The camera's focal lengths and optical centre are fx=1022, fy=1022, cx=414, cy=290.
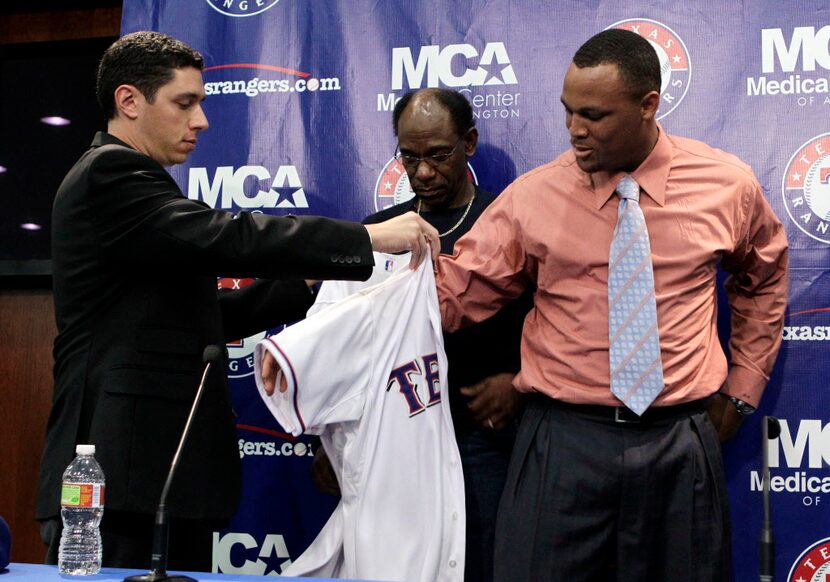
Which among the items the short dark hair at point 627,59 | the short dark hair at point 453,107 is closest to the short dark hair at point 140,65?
the short dark hair at point 453,107

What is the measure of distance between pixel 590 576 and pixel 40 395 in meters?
2.62

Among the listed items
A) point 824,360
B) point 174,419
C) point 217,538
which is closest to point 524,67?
point 824,360

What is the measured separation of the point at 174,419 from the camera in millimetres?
2514

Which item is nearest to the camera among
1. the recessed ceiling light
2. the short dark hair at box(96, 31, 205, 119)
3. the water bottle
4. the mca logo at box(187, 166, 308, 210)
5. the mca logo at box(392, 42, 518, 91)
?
the water bottle

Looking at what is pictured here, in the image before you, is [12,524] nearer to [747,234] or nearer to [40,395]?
[40,395]

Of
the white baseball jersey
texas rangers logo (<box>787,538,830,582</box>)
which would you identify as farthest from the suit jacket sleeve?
texas rangers logo (<box>787,538,830,582</box>)

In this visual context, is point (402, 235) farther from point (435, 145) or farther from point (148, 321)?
point (148, 321)

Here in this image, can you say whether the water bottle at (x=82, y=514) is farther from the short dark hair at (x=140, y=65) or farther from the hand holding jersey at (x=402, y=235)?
the short dark hair at (x=140, y=65)

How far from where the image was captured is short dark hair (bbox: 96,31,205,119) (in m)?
2.69

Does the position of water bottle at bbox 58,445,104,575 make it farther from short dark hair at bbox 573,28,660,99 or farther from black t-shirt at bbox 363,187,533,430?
short dark hair at bbox 573,28,660,99

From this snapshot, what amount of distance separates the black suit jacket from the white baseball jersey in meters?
0.20

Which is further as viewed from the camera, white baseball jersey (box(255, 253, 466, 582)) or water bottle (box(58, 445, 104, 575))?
white baseball jersey (box(255, 253, 466, 582))

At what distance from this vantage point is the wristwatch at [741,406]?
109 inches

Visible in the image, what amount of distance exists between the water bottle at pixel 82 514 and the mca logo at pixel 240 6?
1.74 m
